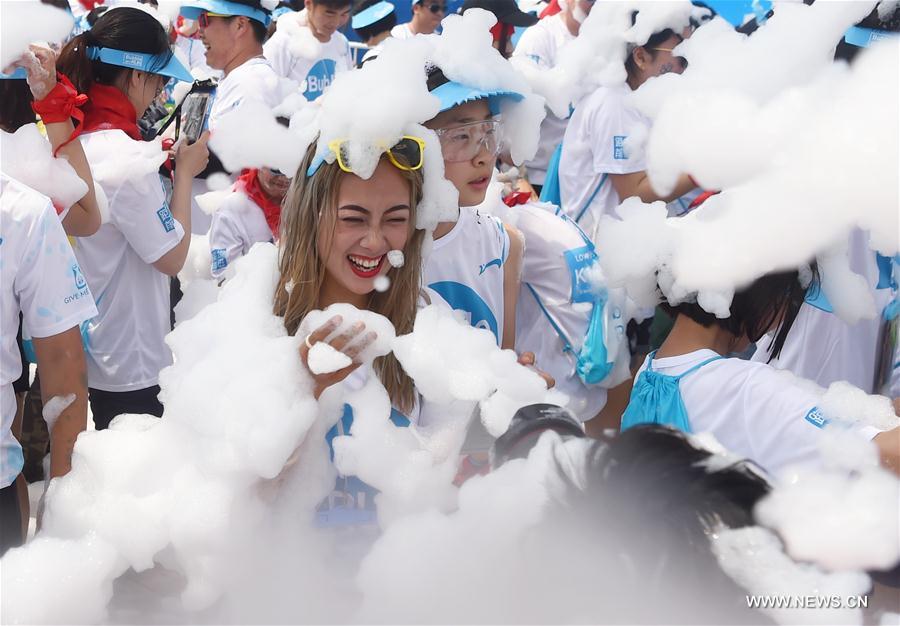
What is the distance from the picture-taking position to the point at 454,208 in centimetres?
220

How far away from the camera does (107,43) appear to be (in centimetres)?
278

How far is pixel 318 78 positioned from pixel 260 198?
2.47 metres

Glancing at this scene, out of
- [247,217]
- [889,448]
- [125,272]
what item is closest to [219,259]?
[247,217]

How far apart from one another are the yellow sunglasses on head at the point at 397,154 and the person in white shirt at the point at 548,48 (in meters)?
3.16

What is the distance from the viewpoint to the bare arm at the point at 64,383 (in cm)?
211

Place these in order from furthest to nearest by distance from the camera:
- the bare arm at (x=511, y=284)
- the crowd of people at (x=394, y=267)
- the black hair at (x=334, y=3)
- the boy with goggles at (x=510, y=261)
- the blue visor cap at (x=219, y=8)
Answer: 1. the black hair at (x=334, y=3)
2. the blue visor cap at (x=219, y=8)
3. the bare arm at (x=511, y=284)
4. the boy with goggles at (x=510, y=261)
5. the crowd of people at (x=394, y=267)

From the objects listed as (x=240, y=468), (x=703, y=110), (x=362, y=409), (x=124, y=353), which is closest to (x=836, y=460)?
(x=703, y=110)

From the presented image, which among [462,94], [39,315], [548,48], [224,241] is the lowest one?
[224,241]

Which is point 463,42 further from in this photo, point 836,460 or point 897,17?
point 836,460

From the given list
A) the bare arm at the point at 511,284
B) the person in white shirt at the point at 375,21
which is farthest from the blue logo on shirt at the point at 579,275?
the person in white shirt at the point at 375,21

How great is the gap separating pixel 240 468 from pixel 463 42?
4.99 feet

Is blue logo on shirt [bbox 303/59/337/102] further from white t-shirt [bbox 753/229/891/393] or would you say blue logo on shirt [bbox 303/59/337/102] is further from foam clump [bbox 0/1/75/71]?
white t-shirt [bbox 753/229/891/393]

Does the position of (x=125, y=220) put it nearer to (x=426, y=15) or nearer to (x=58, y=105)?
(x=58, y=105)

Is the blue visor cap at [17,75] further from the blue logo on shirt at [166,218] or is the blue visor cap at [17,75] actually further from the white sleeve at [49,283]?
Result: the blue logo on shirt at [166,218]
